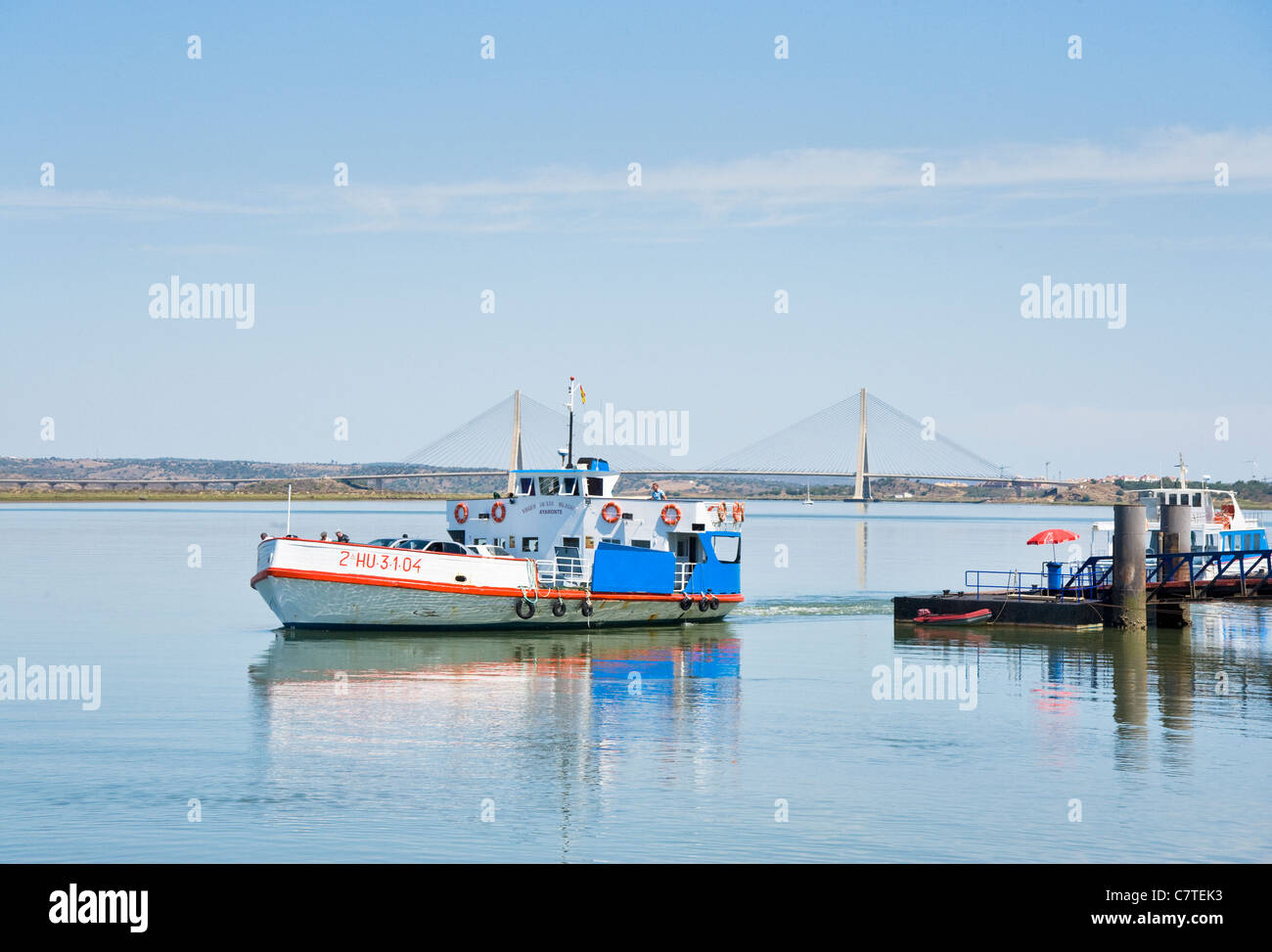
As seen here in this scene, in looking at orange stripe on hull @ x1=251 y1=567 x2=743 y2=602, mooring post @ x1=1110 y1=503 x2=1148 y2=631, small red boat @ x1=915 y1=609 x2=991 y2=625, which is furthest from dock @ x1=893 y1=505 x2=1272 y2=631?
orange stripe on hull @ x1=251 y1=567 x2=743 y2=602

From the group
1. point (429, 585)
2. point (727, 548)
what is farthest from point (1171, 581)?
point (429, 585)

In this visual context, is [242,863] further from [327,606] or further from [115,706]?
[327,606]

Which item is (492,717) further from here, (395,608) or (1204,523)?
(1204,523)

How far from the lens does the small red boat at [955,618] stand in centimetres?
3925

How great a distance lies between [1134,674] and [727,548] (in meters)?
13.5

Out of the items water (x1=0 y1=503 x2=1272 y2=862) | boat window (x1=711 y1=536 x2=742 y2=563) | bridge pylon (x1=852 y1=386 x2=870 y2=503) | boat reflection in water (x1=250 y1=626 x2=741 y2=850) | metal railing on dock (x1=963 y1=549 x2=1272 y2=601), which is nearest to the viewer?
water (x1=0 y1=503 x2=1272 y2=862)

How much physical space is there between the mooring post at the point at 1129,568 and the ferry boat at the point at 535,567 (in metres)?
11.3

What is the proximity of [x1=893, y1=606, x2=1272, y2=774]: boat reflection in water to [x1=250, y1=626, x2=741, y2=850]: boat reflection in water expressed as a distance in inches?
250

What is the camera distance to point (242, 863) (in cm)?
1448

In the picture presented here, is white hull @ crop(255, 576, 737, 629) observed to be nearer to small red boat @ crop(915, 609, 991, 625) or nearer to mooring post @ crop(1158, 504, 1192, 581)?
small red boat @ crop(915, 609, 991, 625)

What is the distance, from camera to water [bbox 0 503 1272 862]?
1583 centimetres

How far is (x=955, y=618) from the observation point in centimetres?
3956

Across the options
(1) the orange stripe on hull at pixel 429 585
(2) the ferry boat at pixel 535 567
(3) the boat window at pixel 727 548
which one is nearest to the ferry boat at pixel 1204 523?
(3) the boat window at pixel 727 548

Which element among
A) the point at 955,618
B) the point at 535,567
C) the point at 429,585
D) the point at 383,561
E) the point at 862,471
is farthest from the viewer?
the point at 862,471
